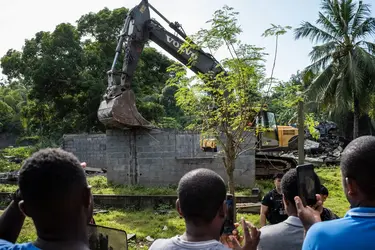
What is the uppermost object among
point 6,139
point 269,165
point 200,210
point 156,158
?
point 6,139

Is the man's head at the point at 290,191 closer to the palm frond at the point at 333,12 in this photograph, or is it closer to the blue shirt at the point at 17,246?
the blue shirt at the point at 17,246

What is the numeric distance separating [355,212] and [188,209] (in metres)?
0.79

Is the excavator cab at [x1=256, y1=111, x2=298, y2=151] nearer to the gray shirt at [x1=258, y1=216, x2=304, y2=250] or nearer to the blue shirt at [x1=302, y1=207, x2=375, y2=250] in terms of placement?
the gray shirt at [x1=258, y1=216, x2=304, y2=250]

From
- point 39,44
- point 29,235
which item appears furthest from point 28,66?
point 29,235

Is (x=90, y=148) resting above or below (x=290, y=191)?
above

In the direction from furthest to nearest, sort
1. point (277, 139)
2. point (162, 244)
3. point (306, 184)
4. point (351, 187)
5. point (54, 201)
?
point (277, 139)
point (306, 184)
point (162, 244)
point (351, 187)
point (54, 201)

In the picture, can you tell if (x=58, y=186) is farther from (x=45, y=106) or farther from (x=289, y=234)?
(x=45, y=106)

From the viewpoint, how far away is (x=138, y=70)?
79.9ft

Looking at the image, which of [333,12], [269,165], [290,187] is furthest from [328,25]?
[290,187]

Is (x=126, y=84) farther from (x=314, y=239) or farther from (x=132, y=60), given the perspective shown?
(x=314, y=239)

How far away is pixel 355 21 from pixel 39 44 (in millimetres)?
17776

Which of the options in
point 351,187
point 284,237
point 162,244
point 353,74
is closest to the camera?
point 351,187

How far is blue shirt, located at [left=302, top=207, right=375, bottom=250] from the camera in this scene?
1.54 metres

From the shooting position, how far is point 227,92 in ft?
22.2
